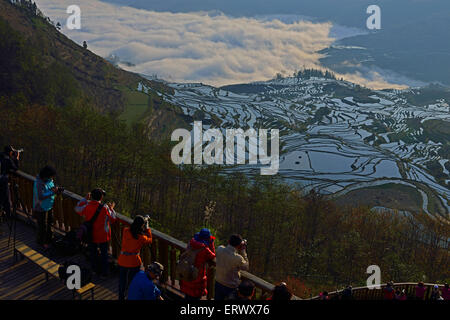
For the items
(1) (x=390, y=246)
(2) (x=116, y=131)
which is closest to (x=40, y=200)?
(2) (x=116, y=131)

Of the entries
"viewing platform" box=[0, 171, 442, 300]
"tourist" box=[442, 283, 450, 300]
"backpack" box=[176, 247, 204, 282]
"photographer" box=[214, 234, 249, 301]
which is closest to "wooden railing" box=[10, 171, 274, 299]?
"viewing platform" box=[0, 171, 442, 300]

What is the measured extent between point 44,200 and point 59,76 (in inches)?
2629

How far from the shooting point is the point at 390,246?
179 feet

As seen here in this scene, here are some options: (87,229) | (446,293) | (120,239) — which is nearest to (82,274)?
(87,229)

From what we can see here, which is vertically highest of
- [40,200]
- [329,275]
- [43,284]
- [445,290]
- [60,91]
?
[60,91]

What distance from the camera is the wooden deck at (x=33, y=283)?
25.4 ft

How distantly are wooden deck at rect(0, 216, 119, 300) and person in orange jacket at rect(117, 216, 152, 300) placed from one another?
1.10 meters

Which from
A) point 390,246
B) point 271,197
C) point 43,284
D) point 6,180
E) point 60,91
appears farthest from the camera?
point 60,91

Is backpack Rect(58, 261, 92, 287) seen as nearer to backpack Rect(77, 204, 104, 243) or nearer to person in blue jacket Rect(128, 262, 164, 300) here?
backpack Rect(77, 204, 104, 243)

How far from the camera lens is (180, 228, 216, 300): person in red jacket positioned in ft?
21.1

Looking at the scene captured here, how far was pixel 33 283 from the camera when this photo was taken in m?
8.09

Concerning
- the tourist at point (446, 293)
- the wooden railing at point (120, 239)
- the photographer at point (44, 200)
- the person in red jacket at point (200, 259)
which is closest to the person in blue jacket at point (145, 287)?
the person in red jacket at point (200, 259)
